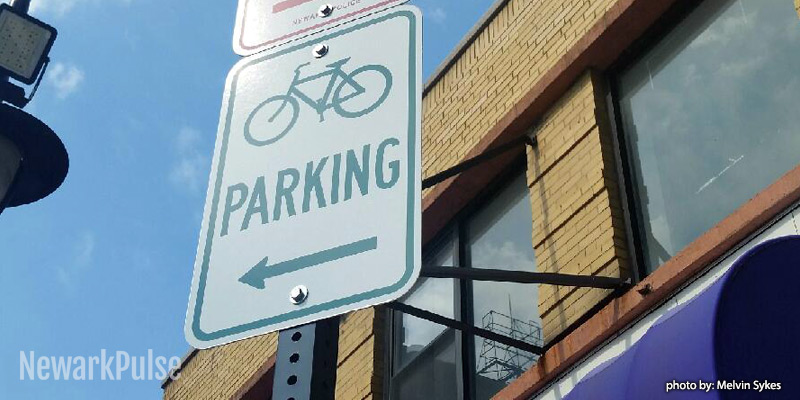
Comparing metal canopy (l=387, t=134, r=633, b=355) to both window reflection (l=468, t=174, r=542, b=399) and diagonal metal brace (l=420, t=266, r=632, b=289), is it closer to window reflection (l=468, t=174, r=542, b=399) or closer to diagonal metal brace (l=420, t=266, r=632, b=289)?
diagonal metal brace (l=420, t=266, r=632, b=289)

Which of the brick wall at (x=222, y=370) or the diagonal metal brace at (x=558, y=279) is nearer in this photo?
the diagonal metal brace at (x=558, y=279)

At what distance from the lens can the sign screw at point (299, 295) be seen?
5.76ft

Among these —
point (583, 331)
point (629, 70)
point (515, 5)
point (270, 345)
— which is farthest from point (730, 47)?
point (270, 345)

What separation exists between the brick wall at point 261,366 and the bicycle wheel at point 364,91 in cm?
590

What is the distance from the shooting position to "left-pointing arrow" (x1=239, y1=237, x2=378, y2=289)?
179cm

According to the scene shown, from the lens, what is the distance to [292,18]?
247cm

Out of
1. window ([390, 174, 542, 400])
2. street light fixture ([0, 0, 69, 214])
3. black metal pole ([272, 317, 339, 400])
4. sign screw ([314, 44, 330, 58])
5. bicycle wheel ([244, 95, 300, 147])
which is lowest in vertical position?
black metal pole ([272, 317, 339, 400])

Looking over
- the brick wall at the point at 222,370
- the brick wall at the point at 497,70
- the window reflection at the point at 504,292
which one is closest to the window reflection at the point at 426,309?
the window reflection at the point at 504,292

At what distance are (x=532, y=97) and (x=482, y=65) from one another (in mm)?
1173

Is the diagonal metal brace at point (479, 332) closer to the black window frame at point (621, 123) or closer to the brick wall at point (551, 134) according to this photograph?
the brick wall at point (551, 134)

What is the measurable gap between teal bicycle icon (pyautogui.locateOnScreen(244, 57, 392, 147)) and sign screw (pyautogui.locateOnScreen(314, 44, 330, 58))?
0.18 ft

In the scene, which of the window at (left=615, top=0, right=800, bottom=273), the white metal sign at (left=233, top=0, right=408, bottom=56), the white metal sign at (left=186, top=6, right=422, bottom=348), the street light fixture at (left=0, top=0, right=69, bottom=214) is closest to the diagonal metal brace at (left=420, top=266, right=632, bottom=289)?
the window at (left=615, top=0, right=800, bottom=273)

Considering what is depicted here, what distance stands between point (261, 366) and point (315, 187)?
7.67m

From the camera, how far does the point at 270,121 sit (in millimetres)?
2186
